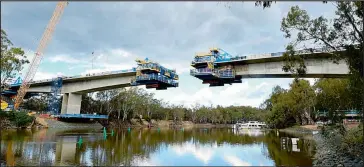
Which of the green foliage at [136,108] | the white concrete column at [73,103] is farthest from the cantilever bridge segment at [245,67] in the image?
the green foliage at [136,108]

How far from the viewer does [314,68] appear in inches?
1389

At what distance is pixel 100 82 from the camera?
62781 mm

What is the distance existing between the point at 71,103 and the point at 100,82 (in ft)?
39.1

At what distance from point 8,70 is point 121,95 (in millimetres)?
48540

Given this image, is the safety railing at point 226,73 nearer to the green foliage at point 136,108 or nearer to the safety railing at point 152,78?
the safety railing at point 152,78

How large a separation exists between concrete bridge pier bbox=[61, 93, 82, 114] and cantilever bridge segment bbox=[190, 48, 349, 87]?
36694 millimetres

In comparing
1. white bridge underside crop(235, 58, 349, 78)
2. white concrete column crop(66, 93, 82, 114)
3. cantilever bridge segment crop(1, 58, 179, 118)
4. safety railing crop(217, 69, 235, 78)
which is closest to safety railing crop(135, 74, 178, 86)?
cantilever bridge segment crop(1, 58, 179, 118)

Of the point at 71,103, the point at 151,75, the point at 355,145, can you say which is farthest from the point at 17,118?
the point at 355,145

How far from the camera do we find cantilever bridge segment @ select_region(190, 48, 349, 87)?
3497 cm

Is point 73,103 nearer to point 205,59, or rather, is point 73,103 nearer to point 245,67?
point 205,59

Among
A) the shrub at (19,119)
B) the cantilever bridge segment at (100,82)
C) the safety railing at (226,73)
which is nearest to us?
the safety railing at (226,73)

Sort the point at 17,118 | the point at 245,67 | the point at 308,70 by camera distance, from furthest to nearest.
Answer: the point at 17,118 < the point at 245,67 < the point at 308,70

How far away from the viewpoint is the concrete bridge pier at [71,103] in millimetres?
68625

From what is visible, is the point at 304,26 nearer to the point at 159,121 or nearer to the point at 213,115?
the point at 159,121
